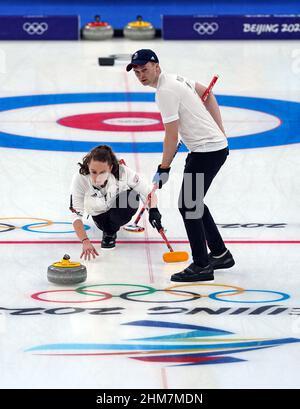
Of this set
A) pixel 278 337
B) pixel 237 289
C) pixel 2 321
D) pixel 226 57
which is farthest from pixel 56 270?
pixel 226 57

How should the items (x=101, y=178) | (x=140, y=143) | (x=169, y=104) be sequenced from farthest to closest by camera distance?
(x=140, y=143), (x=101, y=178), (x=169, y=104)

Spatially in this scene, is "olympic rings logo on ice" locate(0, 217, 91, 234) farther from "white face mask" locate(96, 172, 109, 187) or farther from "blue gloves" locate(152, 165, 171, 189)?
"blue gloves" locate(152, 165, 171, 189)

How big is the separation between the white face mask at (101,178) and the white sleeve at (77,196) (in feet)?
0.44

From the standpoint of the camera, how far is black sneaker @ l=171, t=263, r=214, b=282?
671 centimetres

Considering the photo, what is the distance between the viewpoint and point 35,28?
19.3 m

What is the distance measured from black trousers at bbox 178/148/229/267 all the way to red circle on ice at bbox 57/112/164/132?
5261mm

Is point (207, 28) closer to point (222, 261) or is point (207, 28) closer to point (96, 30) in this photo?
point (96, 30)

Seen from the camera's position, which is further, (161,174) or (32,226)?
(32,226)

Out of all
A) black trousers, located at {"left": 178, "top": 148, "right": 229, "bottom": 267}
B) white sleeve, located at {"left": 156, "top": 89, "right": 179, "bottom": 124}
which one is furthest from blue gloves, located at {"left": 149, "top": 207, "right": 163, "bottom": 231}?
white sleeve, located at {"left": 156, "top": 89, "right": 179, "bottom": 124}

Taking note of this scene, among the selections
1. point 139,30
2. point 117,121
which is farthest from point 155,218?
point 139,30

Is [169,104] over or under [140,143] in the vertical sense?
over

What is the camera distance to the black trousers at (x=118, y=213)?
747cm

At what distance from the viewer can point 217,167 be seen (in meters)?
6.68

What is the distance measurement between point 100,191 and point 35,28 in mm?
12600
